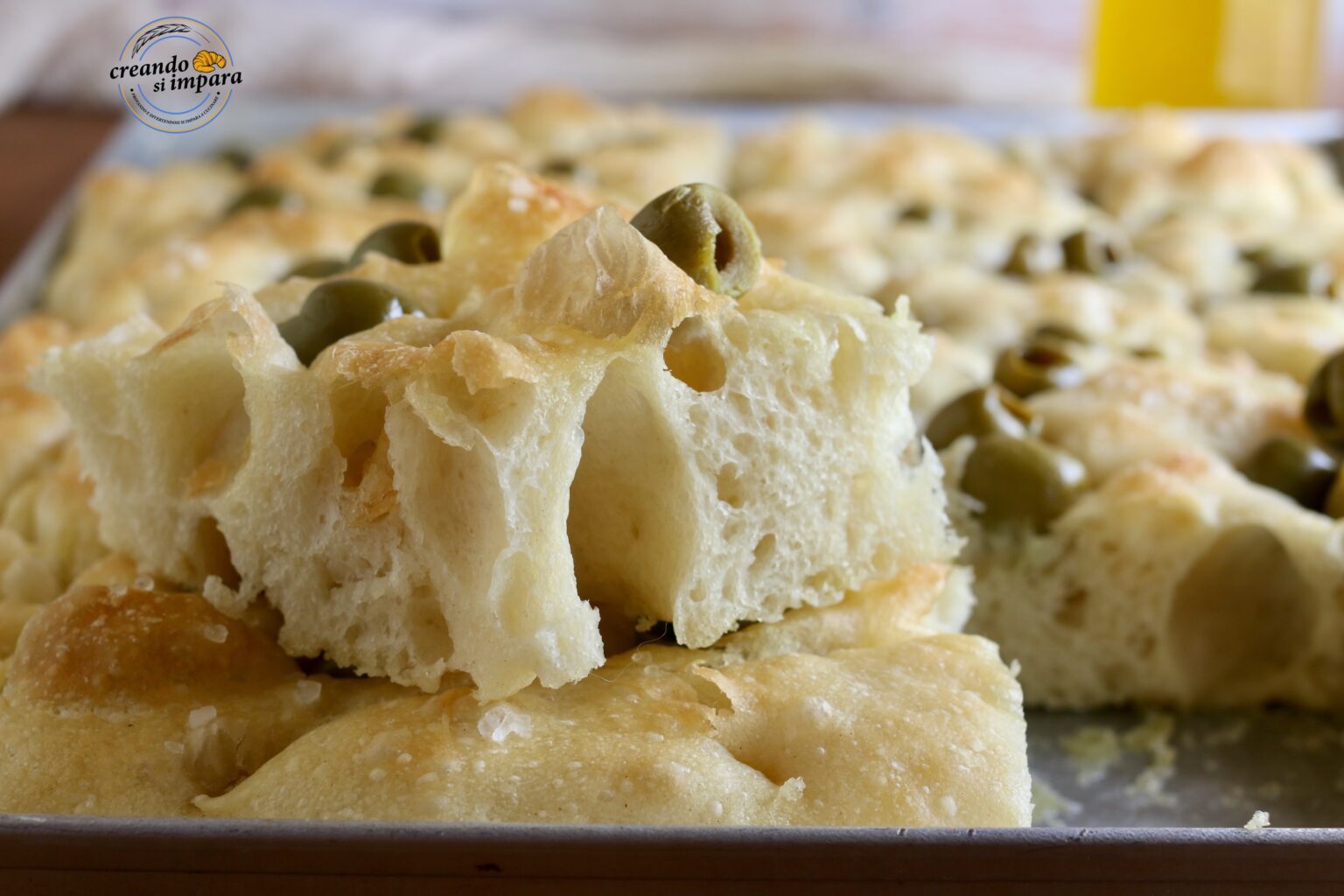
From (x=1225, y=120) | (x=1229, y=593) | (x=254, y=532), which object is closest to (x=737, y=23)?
(x=1225, y=120)

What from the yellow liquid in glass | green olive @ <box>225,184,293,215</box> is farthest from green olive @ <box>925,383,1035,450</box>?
the yellow liquid in glass

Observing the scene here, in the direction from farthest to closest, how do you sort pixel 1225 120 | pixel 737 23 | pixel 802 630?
pixel 737 23 < pixel 1225 120 < pixel 802 630

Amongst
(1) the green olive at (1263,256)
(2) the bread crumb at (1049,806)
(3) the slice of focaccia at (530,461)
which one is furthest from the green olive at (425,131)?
(2) the bread crumb at (1049,806)

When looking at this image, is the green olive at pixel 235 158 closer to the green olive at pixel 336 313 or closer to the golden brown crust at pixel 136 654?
the green olive at pixel 336 313

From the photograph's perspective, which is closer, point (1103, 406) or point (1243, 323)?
point (1103, 406)

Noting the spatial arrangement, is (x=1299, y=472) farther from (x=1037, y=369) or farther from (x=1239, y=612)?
(x=1037, y=369)

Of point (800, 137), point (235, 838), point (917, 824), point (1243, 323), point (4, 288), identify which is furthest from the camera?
point (800, 137)

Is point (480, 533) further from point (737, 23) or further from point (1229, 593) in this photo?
point (737, 23)
